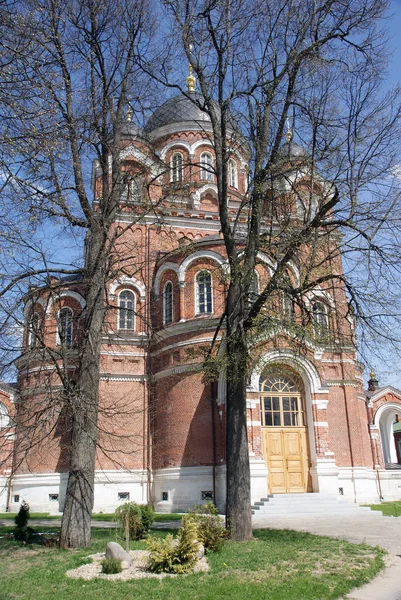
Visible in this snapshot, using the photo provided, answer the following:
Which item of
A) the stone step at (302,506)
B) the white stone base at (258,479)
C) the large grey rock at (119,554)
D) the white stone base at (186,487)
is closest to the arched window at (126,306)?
the white stone base at (186,487)

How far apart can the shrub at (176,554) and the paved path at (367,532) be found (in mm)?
2355

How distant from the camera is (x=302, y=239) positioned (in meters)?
10.4

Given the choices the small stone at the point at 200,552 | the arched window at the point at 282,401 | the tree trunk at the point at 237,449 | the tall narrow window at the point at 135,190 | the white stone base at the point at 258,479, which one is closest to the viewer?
the small stone at the point at 200,552

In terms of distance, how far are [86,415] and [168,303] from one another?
35.3 ft

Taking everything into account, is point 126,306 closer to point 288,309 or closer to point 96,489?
point 96,489

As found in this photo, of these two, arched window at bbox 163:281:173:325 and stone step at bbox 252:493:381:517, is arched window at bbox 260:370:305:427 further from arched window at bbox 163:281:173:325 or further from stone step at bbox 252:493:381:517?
arched window at bbox 163:281:173:325

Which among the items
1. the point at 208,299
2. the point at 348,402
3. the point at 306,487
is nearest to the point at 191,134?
the point at 208,299

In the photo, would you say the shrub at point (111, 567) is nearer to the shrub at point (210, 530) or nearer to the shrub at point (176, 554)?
the shrub at point (176, 554)

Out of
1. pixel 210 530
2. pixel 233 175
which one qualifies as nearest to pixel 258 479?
pixel 210 530

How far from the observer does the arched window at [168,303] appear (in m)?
20.8

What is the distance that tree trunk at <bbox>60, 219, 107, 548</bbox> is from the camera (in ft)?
33.3

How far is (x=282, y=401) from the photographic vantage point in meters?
18.5

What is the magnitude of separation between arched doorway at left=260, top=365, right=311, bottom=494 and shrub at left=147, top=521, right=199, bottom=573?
31.2 feet

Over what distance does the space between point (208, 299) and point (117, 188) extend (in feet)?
27.2
